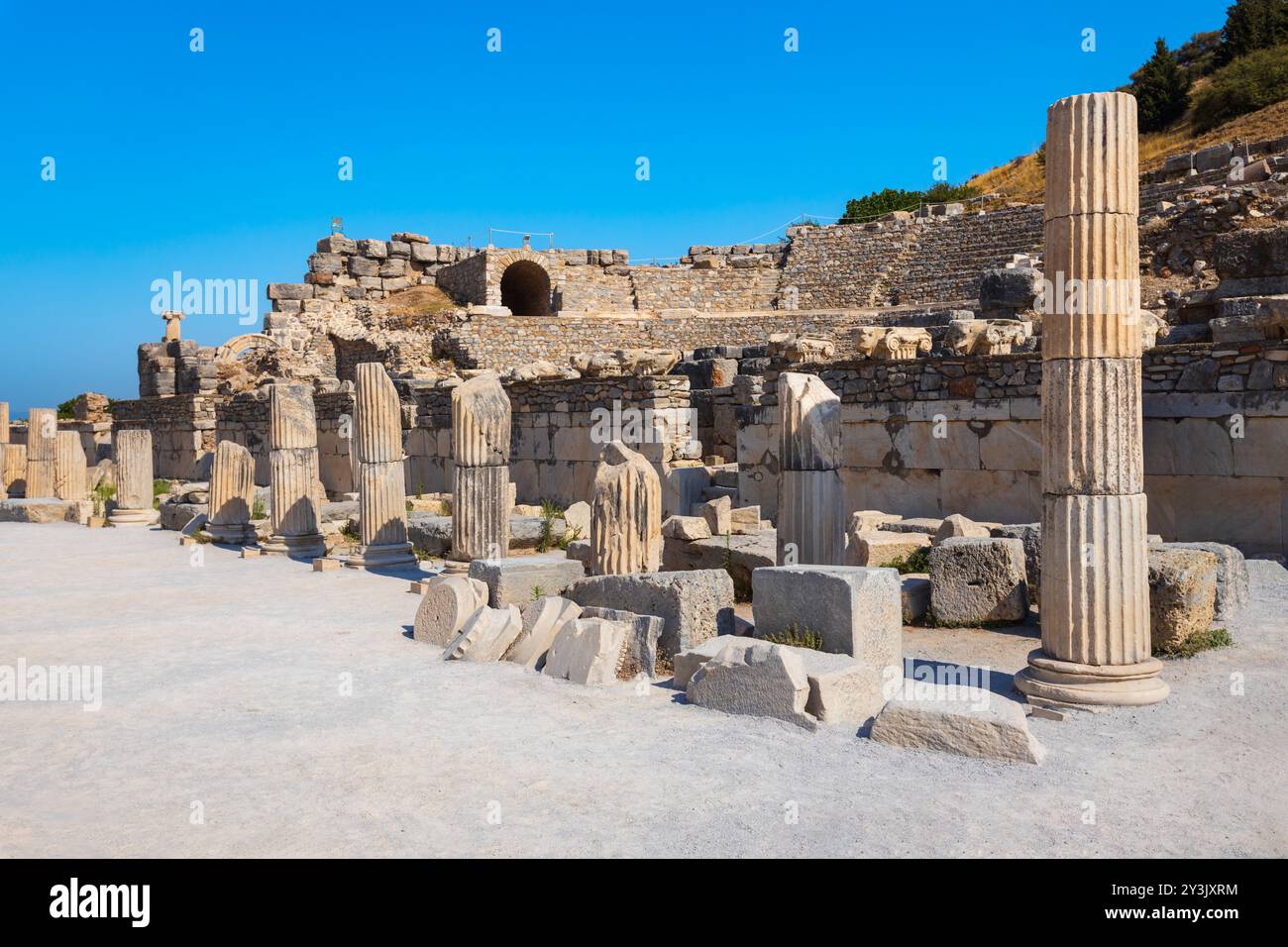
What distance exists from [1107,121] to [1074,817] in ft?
12.7

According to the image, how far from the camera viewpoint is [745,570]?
9289 mm

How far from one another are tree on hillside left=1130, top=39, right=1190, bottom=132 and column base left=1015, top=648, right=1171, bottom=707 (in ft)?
140

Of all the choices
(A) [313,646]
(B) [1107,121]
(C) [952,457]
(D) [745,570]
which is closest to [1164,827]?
(B) [1107,121]

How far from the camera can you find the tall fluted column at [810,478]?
8.30 meters

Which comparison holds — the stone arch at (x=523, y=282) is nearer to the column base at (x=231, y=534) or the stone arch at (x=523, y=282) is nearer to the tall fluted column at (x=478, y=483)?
the column base at (x=231, y=534)

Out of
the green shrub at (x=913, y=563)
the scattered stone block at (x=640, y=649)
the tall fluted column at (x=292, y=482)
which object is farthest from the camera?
the tall fluted column at (x=292, y=482)

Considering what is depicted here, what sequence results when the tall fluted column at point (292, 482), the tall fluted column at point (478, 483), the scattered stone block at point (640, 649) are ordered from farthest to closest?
the tall fluted column at point (292, 482), the tall fluted column at point (478, 483), the scattered stone block at point (640, 649)

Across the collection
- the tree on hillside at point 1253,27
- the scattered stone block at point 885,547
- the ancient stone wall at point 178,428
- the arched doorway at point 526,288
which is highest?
the tree on hillside at point 1253,27

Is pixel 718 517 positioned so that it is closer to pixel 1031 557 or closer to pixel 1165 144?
pixel 1031 557

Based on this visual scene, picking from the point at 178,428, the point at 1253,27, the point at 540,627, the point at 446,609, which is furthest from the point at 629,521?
the point at 1253,27

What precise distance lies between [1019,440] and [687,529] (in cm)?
379

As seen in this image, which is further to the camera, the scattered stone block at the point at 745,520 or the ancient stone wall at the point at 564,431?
the ancient stone wall at the point at 564,431

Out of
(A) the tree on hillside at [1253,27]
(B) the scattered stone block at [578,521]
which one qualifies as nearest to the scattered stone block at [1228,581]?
(B) the scattered stone block at [578,521]

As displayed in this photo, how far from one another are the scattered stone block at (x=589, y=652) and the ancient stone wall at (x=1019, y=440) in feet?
19.6
